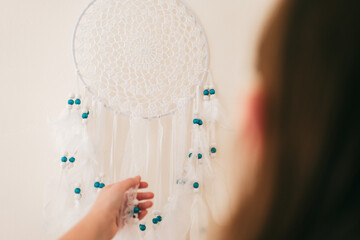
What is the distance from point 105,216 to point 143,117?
301mm

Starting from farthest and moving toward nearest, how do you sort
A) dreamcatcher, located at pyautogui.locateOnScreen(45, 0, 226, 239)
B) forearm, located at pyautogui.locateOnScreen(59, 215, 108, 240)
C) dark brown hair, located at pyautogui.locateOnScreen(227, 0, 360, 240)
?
dreamcatcher, located at pyautogui.locateOnScreen(45, 0, 226, 239), forearm, located at pyautogui.locateOnScreen(59, 215, 108, 240), dark brown hair, located at pyautogui.locateOnScreen(227, 0, 360, 240)

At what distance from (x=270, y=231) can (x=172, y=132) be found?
24.2 inches

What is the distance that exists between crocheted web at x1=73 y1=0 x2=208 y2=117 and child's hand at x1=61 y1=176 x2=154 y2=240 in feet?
0.77

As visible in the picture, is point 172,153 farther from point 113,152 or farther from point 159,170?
point 113,152

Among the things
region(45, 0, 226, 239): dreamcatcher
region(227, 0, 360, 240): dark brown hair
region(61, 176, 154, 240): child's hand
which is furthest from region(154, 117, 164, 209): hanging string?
region(227, 0, 360, 240): dark brown hair

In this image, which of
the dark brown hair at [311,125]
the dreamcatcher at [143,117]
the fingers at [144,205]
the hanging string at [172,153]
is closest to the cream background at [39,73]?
the dreamcatcher at [143,117]

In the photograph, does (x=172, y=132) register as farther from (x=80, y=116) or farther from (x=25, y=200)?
(x=25, y=200)

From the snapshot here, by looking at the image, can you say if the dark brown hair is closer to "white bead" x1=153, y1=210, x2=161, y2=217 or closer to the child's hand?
the child's hand

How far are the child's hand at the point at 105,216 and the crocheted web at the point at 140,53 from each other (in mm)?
235

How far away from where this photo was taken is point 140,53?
32.5 inches

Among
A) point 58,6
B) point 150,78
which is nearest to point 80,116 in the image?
point 150,78

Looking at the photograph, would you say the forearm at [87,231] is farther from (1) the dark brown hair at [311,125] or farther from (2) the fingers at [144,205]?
(1) the dark brown hair at [311,125]

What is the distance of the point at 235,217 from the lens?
10.6 inches

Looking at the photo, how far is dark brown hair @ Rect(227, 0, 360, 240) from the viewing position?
0.24 m
